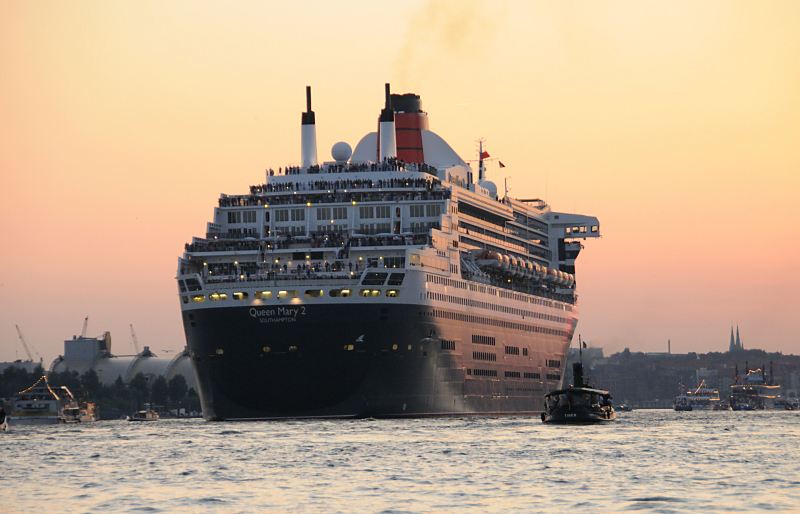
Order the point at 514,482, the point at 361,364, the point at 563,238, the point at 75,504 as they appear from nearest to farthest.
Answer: the point at 75,504, the point at 514,482, the point at 361,364, the point at 563,238

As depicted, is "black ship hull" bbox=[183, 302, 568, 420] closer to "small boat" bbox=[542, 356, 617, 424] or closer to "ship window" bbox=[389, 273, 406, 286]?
"ship window" bbox=[389, 273, 406, 286]

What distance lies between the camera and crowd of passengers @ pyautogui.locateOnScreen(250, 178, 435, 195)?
145 metres

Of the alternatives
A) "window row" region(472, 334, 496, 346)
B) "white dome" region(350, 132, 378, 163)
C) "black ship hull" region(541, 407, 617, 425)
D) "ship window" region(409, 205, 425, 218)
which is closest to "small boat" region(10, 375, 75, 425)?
"white dome" region(350, 132, 378, 163)

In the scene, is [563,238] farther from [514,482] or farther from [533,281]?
[514,482]

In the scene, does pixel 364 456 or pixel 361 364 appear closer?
pixel 364 456

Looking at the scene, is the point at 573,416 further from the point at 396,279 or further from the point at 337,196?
the point at 337,196

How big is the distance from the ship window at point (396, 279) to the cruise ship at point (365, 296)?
75mm

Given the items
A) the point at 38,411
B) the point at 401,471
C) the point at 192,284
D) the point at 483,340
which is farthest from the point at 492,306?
the point at 401,471

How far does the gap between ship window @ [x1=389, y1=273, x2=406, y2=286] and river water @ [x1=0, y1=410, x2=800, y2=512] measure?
45.9ft

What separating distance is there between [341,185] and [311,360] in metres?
23.3

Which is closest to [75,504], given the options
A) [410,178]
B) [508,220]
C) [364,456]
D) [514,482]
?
[514,482]

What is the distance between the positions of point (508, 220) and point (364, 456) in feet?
280

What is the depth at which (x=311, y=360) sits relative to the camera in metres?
127

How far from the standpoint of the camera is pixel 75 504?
6788 centimetres
